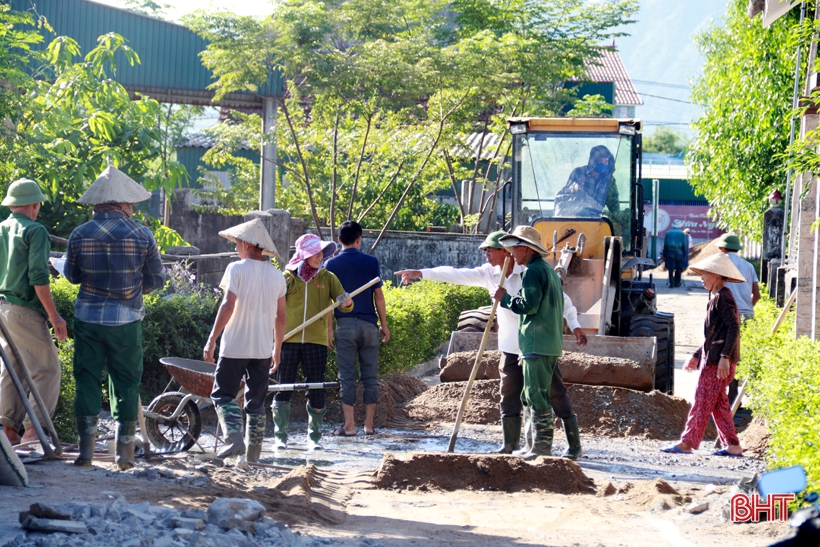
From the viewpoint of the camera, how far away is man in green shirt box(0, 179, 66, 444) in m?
6.86

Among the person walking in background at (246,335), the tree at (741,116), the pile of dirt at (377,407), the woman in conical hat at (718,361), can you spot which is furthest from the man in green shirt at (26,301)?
the tree at (741,116)

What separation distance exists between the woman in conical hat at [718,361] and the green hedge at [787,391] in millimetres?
295

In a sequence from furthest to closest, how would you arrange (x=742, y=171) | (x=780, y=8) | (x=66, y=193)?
(x=742, y=171) → (x=66, y=193) → (x=780, y=8)

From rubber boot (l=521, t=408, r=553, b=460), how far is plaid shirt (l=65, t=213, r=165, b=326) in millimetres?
3111

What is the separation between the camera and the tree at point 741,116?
19.7 metres

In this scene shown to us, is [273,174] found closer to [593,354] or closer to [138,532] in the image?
[593,354]

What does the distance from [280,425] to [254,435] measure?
1.29 meters

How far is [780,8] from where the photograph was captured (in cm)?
1152

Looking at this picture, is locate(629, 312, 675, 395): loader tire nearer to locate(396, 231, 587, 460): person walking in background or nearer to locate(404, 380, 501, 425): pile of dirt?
locate(404, 380, 501, 425): pile of dirt

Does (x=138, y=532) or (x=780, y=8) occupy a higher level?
(x=780, y=8)

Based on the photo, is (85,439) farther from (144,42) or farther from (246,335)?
(144,42)

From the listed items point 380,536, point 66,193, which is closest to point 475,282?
point 380,536

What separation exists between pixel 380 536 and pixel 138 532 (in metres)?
1.40

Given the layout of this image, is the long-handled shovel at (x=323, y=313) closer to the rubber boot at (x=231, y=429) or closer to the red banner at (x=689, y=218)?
the rubber boot at (x=231, y=429)
